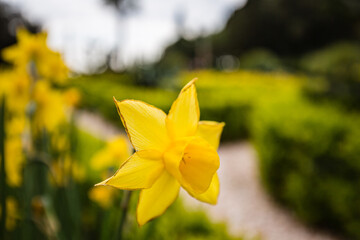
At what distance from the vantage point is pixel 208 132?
1.54 ft

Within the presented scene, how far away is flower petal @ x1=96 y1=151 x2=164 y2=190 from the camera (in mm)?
364

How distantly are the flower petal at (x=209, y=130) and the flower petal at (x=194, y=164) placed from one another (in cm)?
6

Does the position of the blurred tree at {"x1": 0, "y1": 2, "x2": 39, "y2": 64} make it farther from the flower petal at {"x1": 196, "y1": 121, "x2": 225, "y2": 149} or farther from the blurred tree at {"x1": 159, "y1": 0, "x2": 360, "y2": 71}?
the flower petal at {"x1": 196, "y1": 121, "x2": 225, "y2": 149}

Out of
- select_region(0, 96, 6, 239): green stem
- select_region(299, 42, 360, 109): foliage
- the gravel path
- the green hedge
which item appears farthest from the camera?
select_region(299, 42, 360, 109): foliage

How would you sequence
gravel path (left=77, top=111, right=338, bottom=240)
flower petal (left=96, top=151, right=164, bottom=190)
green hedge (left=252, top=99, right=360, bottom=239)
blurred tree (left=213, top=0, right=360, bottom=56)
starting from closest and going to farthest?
flower petal (left=96, top=151, right=164, bottom=190)
green hedge (left=252, top=99, right=360, bottom=239)
gravel path (left=77, top=111, right=338, bottom=240)
blurred tree (left=213, top=0, right=360, bottom=56)

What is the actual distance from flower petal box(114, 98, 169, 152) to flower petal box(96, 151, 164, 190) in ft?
0.06

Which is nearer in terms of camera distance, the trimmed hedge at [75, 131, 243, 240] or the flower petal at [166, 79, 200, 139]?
the flower petal at [166, 79, 200, 139]

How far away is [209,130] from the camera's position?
1.54 feet

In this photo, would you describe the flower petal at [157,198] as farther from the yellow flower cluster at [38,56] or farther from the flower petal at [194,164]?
the yellow flower cluster at [38,56]

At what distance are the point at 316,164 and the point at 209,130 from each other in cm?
254

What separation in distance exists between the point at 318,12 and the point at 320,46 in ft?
7.62

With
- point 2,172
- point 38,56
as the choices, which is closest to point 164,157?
point 2,172

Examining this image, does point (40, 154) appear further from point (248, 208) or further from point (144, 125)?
point (248, 208)

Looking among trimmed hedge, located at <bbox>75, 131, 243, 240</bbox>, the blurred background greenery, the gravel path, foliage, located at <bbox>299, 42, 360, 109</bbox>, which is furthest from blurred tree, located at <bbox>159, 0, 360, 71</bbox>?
trimmed hedge, located at <bbox>75, 131, 243, 240</bbox>
